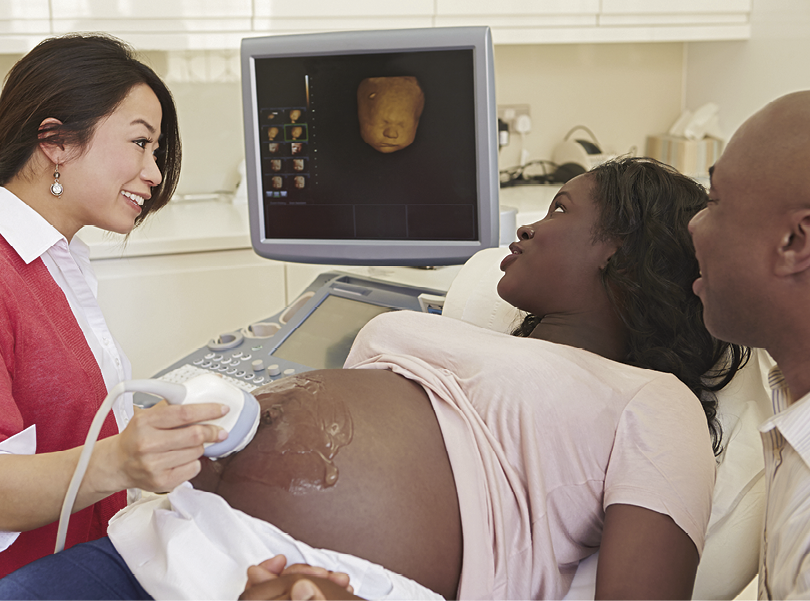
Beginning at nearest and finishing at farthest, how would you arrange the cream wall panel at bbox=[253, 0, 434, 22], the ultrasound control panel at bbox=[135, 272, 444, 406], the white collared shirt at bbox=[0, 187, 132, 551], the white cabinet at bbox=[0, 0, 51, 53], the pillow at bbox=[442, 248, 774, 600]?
the pillow at bbox=[442, 248, 774, 600] < the white collared shirt at bbox=[0, 187, 132, 551] < the ultrasound control panel at bbox=[135, 272, 444, 406] < the white cabinet at bbox=[0, 0, 51, 53] < the cream wall panel at bbox=[253, 0, 434, 22]

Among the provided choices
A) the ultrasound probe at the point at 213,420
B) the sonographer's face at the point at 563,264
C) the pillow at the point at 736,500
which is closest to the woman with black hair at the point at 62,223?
the ultrasound probe at the point at 213,420

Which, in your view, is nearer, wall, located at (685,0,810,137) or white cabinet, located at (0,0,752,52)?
white cabinet, located at (0,0,752,52)

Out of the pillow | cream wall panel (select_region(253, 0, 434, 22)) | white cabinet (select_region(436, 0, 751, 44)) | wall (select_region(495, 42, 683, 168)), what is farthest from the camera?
wall (select_region(495, 42, 683, 168))

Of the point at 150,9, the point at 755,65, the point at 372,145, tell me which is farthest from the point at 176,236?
the point at 755,65

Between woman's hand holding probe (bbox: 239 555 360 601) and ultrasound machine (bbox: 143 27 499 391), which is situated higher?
ultrasound machine (bbox: 143 27 499 391)

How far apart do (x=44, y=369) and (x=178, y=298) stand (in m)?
1.34

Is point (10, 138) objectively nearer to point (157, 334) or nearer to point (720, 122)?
point (157, 334)

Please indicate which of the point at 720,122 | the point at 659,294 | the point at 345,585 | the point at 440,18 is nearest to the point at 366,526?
the point at 345,585

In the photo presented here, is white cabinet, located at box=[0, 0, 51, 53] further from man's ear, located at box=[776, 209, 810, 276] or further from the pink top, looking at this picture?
man's ear, located at box=[776, 209, 810, 276]

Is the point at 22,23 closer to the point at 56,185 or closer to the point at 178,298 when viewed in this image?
the point at 178,298

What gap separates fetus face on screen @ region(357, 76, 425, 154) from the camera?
148cm

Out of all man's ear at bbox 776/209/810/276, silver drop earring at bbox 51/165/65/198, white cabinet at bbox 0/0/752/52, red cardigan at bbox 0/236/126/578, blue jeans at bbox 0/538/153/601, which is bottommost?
blue jeans at bbox 0/538/153/601

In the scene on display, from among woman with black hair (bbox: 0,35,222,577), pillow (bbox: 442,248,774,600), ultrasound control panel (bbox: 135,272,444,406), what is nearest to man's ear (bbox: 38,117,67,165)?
woman with black hair (bbox: 0,35,222,577)

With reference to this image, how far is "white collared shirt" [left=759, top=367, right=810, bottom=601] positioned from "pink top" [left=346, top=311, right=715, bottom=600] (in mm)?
77
